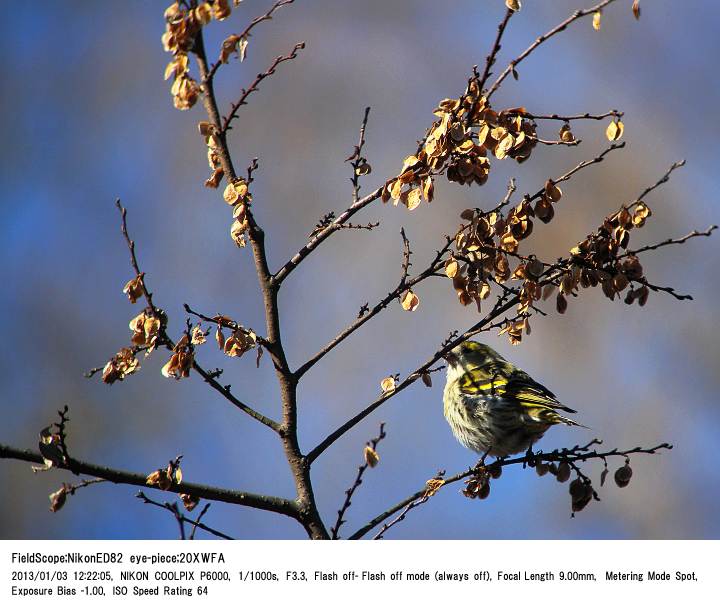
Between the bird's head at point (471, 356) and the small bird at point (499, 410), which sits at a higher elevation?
the bird's head at point (471, 356)

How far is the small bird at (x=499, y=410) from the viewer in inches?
110

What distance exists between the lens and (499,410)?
289 cm

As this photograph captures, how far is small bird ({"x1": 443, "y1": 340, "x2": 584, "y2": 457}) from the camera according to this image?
2787mm

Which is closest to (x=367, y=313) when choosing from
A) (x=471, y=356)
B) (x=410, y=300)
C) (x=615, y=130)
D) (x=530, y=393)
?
(x=410, y=300)

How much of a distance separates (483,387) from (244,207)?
1.75 m

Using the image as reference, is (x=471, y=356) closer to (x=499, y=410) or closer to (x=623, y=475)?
(x=499, y=410)

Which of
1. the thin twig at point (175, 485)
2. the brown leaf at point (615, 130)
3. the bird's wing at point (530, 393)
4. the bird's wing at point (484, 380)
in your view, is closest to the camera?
the thin twig at point (175, 485)

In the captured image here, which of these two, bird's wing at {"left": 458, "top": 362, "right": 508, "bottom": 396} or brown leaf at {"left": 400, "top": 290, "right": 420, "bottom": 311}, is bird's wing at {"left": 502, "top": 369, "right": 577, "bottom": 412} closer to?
bird's wing at {"left": 458, "top": 362, "right": 508, "bottom": 396}

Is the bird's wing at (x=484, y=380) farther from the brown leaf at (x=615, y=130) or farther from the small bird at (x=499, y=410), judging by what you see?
the brown leaf at (x=615, y=130)

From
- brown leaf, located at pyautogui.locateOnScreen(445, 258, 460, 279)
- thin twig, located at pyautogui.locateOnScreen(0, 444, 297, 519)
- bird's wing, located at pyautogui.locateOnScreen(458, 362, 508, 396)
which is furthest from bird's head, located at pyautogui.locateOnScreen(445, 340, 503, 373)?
thin twig, located at pyautogui.locateOnScreen(0, 444, 297, 519)

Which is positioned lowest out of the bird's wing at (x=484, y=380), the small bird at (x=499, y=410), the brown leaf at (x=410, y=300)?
the brown leaf at (x=410, y=300)

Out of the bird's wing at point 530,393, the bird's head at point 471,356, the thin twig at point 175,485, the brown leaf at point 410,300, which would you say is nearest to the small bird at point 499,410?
the bird's wing at point 530,393
